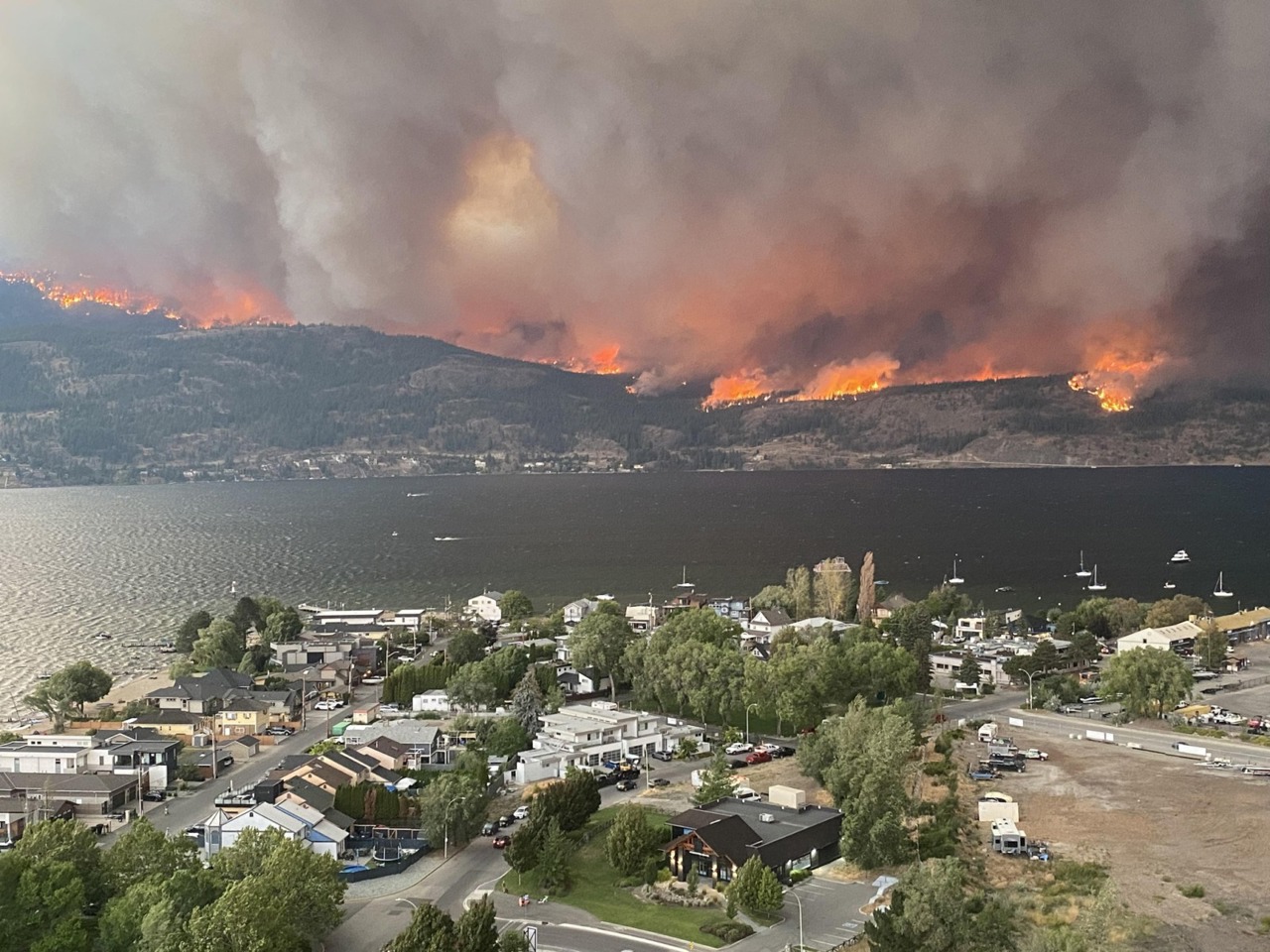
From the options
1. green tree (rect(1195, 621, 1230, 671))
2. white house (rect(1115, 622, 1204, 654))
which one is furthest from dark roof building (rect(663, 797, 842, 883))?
white house (rect(1115, 622, 1204, 654))

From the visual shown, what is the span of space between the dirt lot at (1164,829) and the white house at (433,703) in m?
23.5

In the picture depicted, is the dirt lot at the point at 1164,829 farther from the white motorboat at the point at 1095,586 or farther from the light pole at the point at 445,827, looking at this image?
the white motorboat at the point at 1095,586

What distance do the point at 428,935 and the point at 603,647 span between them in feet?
109

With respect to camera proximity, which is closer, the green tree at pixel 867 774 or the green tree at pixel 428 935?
the green tree at pixel 428 935

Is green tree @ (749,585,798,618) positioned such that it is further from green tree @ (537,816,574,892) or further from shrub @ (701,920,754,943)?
shrub @ (701,920,754,943)

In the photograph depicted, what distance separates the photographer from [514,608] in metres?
79.6

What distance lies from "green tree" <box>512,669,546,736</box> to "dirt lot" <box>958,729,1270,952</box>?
17211 millimetres

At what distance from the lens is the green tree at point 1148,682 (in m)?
46.2

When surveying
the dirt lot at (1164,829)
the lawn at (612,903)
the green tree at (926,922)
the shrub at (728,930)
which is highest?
the green tree at (926,922)

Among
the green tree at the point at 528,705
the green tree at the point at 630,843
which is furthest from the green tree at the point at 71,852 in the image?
the green tree at the point at 528,705

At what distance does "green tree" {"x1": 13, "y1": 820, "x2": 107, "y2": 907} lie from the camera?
24.5 m

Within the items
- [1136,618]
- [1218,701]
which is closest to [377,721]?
[1218,701]

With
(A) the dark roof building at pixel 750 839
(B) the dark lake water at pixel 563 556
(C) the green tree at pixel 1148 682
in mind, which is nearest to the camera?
(A) the dark roof building at pixel 750 839

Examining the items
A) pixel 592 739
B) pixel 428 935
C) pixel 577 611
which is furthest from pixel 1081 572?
pixel 428 935
